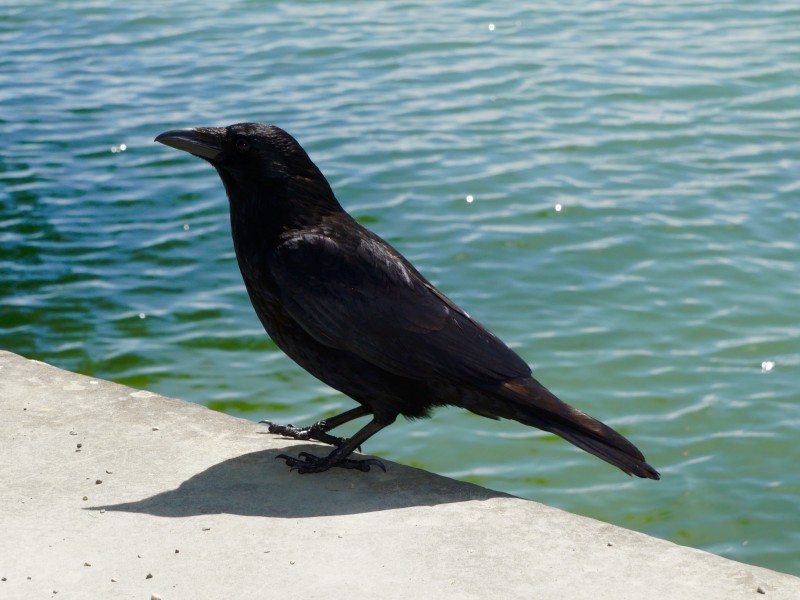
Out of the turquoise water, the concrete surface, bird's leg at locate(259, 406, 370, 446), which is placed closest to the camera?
the concrete surface

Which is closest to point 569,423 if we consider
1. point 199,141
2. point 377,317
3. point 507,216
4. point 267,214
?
point 377,317

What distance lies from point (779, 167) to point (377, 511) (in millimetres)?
6819

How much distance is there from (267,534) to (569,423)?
1.07 meters

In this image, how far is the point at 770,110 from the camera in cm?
1113

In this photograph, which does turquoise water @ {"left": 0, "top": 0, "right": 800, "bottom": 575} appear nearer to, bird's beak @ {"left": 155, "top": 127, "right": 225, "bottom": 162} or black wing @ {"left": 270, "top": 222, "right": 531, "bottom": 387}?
black wing @ {"left": 270, "top": 222, "right": 531, "bottom": 387}

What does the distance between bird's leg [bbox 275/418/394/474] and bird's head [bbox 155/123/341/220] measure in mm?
794

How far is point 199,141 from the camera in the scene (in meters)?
4.34

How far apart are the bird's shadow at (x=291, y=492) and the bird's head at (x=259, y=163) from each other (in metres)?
0.89

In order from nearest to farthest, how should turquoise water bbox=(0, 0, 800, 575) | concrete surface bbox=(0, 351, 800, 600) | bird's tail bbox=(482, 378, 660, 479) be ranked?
concrete surface bbox=(0, 351, 800, 600)
bird's tail bbox=(482, 378, 660, 479)
turquoise water bbox=(0, 0, 800, 575)

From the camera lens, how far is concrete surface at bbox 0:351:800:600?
334 cm

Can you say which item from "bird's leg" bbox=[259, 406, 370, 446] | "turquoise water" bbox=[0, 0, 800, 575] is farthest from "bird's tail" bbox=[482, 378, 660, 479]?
"turquoise water" bbox=[0, 0, 800, 575]

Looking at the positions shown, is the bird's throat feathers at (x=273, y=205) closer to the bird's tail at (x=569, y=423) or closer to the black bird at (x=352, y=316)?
the black bird at (x=352, y=316)

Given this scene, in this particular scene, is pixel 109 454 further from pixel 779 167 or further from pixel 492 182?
pixel 779 167

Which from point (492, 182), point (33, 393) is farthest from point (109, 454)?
point (492, 182)
